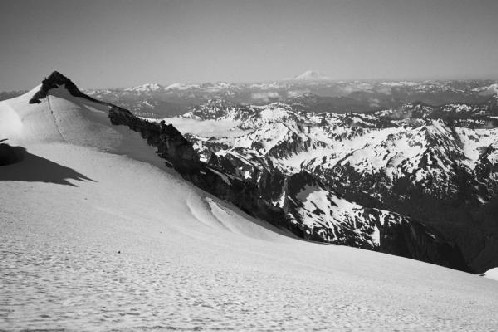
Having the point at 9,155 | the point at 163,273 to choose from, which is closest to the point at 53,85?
the point at 9,155

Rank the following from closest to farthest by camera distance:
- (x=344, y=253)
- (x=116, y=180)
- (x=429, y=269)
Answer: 1. (x=429, y=269)
2. (x=344, y=253)
3. (x=116, y=180)

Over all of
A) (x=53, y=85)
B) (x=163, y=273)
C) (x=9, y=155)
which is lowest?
(x=163, y=273)

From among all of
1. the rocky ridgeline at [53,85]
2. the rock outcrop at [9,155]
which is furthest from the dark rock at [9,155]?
the rocky ridgeline at [53,85]

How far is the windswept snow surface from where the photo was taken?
1221 cm

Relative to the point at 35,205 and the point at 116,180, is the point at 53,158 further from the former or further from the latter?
the point at 35,205

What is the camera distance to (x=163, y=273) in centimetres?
1995

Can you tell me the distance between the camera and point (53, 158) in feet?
199

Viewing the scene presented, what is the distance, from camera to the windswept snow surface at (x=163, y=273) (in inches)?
481

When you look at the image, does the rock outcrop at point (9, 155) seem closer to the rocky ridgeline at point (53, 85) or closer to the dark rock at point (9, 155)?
the dark rock at point (9, 155)

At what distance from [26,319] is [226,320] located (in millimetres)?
6824

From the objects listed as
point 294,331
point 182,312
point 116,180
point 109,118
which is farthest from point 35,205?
point 109,118

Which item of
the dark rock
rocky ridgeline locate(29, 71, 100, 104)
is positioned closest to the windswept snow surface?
the dark rock

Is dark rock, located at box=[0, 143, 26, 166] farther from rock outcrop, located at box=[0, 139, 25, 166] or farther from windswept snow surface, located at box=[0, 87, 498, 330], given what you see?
windswept snow surface, located at box=[0, 87, 498, 330]

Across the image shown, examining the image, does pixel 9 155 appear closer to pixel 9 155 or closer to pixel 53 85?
pixel 9 155
